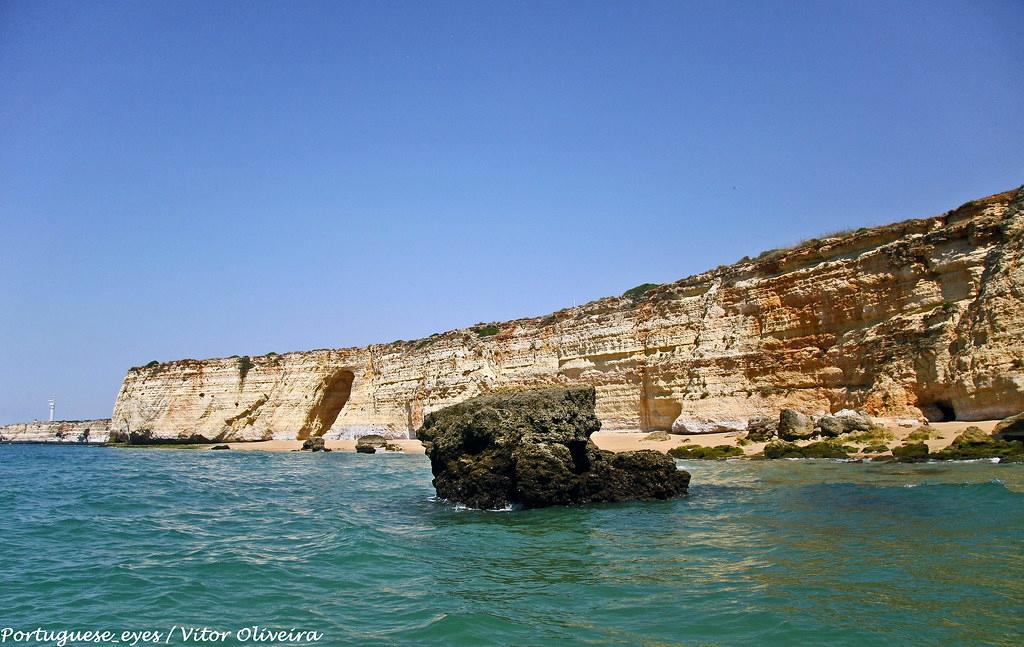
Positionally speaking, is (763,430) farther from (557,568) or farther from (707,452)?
(557,568)

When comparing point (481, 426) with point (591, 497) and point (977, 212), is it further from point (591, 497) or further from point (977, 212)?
point (977, 212)

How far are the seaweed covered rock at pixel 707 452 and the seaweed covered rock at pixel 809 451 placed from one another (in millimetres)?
1161

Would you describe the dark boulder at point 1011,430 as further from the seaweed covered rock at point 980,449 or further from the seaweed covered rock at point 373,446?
the seaweed covered rock at point 373,446

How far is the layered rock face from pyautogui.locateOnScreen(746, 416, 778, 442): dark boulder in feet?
278

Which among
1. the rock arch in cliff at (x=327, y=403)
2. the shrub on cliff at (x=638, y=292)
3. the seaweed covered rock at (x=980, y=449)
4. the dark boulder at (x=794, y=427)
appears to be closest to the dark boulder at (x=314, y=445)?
the rock arch in cliff at (x=327, y=403)

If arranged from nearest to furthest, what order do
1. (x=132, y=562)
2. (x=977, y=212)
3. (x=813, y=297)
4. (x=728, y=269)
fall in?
(x=132, y=562)
(x=977, y=212)
(x=813, y=297)
(x=728, y=269)

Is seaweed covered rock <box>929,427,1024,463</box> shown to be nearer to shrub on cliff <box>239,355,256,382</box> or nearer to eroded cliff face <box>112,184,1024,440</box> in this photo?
eroded cliff face <box>112,184,1024,440</box>

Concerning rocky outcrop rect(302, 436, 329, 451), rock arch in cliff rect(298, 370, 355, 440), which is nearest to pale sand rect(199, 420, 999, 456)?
rocky outcrop rect(302, 436, 329, 451)

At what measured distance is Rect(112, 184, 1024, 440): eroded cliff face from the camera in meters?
21.0

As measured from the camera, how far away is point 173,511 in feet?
39.7

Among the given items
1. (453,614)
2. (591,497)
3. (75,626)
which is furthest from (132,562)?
(591,497)

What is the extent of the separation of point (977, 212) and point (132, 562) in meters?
26.4

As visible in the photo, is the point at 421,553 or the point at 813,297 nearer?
the point at 421,553

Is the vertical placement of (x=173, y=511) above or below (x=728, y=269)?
below
